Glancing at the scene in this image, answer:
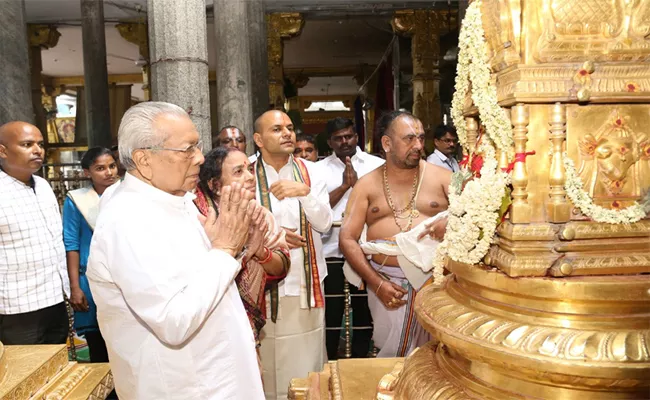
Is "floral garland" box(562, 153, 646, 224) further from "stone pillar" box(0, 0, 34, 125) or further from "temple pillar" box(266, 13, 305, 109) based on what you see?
"temple pillar" box(266, 13, 305, 109)

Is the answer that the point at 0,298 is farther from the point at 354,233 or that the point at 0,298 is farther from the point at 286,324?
the point at 354,233

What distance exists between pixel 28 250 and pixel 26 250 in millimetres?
12

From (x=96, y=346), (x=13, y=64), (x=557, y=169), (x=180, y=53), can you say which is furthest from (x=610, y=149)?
(x=13, y=64)

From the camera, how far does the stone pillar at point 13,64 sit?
221 inches

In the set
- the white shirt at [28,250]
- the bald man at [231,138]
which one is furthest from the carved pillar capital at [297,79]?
the white shirt at [28,250]

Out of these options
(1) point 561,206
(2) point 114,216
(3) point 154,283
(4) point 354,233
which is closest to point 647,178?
(1) point 561,206

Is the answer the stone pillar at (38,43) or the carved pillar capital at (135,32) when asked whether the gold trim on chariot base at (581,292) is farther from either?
the stone pillar at (38,43)

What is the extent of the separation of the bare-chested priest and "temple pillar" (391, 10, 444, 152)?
330 inches

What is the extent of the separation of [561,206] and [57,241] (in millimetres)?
3004

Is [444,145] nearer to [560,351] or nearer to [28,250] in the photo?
[28,250]

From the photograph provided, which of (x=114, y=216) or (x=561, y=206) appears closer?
(x=561, y=206)

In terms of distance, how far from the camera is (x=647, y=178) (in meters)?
1.58

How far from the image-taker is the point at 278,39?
1186 centimetres

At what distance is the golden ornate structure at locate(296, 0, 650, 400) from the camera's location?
4.74 feet
